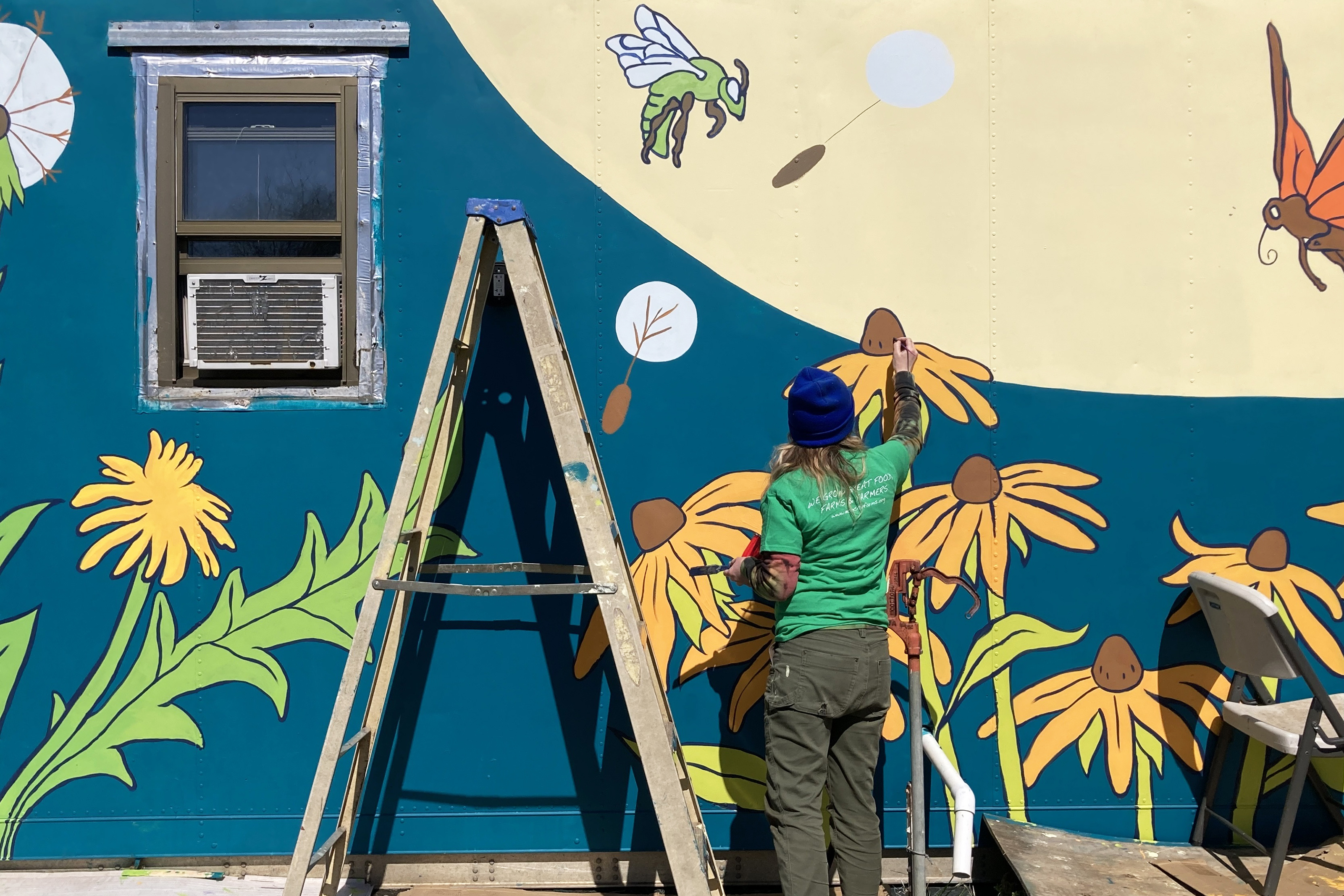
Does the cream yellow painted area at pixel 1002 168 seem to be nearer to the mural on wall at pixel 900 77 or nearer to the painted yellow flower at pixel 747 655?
the mural on wall at pixel 900 77

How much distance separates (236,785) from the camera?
307 cm

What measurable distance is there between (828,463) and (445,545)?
1412 millimetres

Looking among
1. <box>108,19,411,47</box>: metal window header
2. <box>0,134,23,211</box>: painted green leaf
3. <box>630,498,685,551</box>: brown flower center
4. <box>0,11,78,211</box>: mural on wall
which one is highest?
<box>108,19,411,47</box>: metal window header

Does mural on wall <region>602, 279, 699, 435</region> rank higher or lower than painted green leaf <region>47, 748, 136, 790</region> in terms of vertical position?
higher

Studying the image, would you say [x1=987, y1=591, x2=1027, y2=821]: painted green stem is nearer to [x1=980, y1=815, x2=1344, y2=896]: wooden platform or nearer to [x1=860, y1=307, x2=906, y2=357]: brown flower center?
[x1=980, y1=815, x2=1344, y2=896]: wooden platform

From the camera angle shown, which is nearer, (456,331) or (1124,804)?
(456,331)

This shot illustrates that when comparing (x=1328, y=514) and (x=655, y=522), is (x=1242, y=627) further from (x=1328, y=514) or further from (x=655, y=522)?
(x=655, y=522)

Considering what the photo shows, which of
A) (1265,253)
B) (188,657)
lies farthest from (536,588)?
(1265,253)

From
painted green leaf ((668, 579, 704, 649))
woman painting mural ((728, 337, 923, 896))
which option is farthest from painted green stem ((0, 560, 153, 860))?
woman painting mural ((728, 337, 923, 896))

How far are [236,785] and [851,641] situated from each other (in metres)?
2.22

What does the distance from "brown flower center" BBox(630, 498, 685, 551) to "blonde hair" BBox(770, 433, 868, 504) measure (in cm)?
57

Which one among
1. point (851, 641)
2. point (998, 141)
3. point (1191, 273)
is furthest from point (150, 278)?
point (1191, 273)

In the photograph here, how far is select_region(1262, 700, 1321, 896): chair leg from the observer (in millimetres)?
2789

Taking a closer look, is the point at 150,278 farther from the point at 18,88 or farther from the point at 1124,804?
the point at 1124,804
